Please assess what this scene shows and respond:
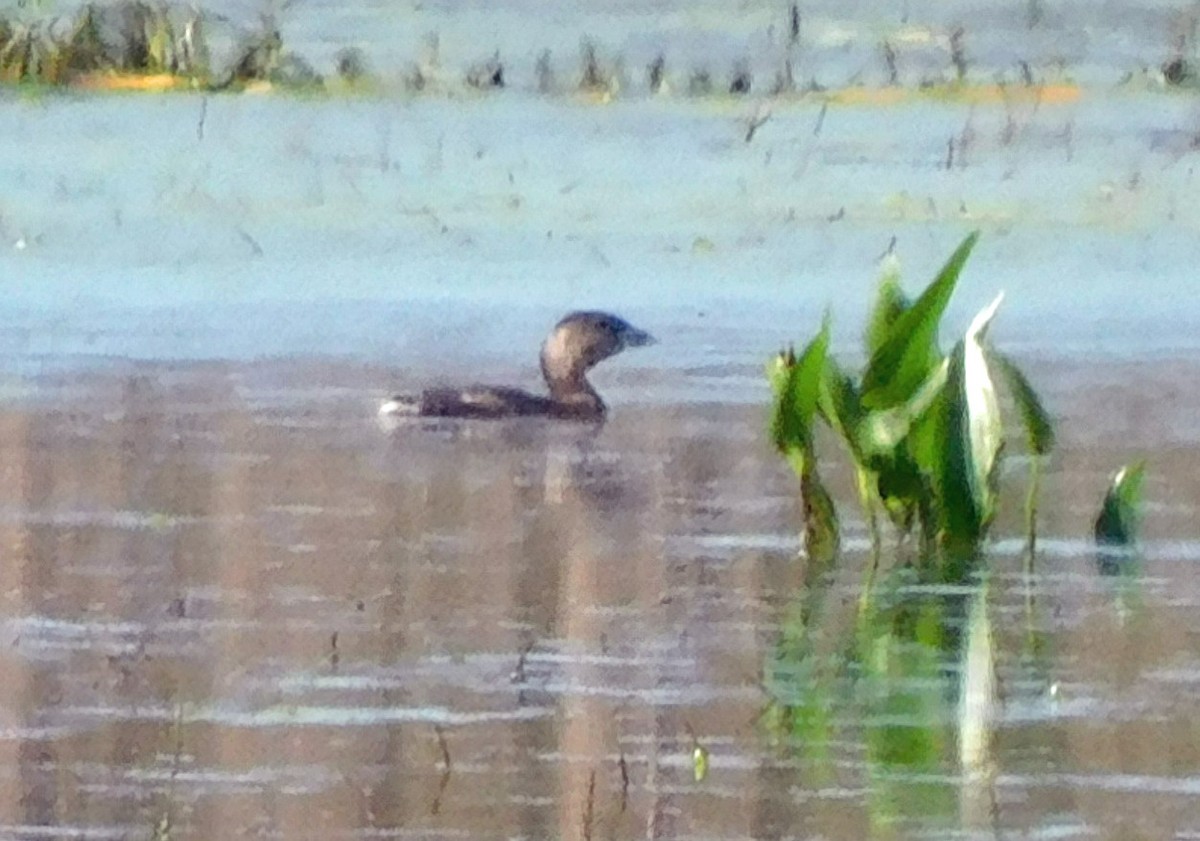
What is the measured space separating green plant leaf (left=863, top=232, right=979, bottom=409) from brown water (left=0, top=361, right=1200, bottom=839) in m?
0.38

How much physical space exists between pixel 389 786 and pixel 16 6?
6.20 m

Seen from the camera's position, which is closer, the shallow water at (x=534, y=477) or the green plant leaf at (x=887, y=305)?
the shallow water at (x=534, y=477)

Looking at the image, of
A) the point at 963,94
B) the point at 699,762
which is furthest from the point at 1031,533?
the point at 963,94

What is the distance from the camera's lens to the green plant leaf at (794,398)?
261 inches

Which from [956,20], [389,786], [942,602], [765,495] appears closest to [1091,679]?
[942,602]

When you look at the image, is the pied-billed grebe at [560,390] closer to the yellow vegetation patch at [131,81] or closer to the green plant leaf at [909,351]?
the yellow vegetation patch at [131,81]

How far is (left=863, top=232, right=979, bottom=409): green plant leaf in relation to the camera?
647 cm

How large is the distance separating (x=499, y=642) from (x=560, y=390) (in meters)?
4.22

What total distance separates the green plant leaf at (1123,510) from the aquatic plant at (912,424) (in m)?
0.17

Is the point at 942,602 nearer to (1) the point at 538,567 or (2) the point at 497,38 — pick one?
(1) the point at 538,567

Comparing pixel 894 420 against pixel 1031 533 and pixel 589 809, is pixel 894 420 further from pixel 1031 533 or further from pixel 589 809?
pixel 589 809

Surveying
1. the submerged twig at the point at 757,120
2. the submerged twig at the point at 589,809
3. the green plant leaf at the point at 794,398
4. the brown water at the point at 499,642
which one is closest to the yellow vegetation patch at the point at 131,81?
the brown water at the point at 499,642

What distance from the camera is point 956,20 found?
10023mm

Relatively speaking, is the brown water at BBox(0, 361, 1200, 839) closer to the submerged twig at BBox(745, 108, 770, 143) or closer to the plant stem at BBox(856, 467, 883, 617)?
the plant stem at BBox(856, 467, 883, 617)
